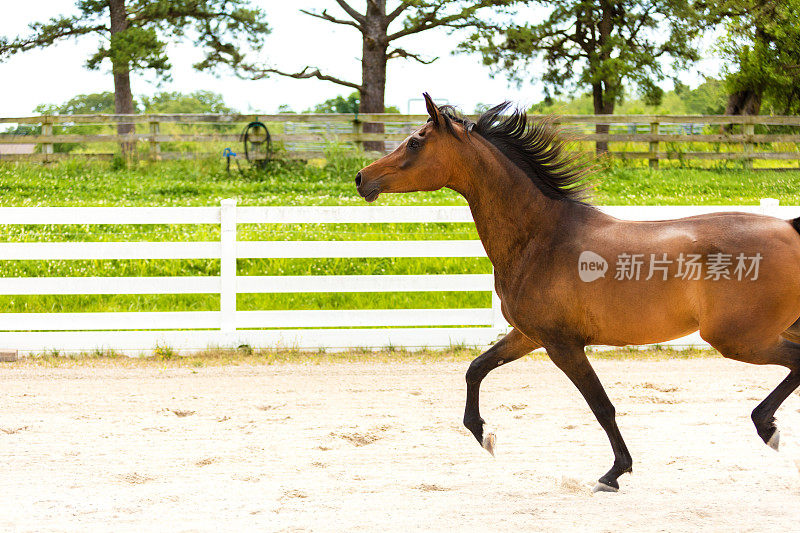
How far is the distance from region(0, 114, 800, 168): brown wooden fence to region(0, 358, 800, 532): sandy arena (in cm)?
993

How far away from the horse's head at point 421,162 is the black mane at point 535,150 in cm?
16

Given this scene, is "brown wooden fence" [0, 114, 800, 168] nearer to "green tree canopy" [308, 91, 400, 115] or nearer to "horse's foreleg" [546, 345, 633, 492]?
"horse's foreleg" [546, 345, 633, 492]

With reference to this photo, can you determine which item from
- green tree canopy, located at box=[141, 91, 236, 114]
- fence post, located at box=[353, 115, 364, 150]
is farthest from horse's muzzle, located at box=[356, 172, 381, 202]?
green tree canopy, located at box=[141, 91, 236, 114]

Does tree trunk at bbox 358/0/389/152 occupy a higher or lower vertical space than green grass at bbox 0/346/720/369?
higher

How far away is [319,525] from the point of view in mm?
3516

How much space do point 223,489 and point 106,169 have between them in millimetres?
13575

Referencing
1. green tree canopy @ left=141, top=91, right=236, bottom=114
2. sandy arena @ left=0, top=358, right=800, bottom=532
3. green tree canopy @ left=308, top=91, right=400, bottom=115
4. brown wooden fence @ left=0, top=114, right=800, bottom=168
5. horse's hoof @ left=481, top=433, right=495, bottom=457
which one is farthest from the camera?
green tree canopy @ left=141, top=91, right=236, bottom=114

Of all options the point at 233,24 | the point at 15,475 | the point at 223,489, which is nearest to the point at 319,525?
the point at 223,489

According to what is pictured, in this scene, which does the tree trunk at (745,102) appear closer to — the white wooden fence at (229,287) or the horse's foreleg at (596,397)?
the white wooden fence at (229,287)

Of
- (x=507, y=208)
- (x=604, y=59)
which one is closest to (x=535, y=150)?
(x=507, y=208)

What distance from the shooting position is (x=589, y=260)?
13.0 ft

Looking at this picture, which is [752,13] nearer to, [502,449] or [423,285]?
[423,285]

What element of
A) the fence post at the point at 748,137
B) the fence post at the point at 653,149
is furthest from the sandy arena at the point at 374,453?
the fence post at the point at 748,137

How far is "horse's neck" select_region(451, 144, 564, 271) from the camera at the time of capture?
164 inches
